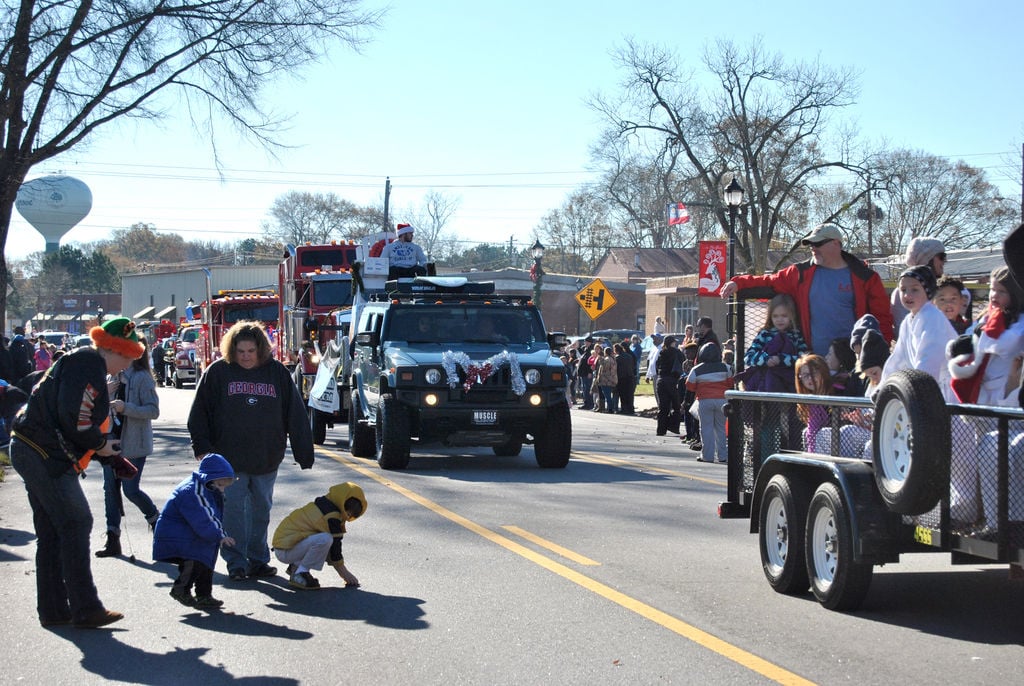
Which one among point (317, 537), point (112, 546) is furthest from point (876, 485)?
point (112, 546)

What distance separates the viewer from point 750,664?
5887mm

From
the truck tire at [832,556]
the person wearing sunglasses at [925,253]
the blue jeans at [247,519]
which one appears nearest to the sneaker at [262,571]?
the blue jeans at [247,519]

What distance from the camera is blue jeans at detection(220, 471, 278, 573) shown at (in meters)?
8.30

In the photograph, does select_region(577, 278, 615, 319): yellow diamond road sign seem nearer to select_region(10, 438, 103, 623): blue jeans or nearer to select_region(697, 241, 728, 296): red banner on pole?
Result: select_region(697, 241, 728, 296): red banner on pole

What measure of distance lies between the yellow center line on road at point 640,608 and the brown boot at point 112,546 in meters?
2.82

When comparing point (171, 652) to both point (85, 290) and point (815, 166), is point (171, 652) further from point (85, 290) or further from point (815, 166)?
point (85, 290)

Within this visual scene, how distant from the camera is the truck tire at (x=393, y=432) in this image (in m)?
15.1

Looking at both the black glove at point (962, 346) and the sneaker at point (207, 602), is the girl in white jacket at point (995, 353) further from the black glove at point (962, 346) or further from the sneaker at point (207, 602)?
the sneaker at point (207, 602)

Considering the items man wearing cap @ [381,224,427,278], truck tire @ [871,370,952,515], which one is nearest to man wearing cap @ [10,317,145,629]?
truck tire @ [871,370,952,515]

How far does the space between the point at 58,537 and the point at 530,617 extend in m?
2.67

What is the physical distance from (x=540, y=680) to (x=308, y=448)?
3251 millimetres

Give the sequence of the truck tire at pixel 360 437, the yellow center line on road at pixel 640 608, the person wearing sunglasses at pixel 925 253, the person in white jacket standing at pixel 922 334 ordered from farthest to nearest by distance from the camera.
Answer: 1. the truck tire at pixel 360 437
2. the person wearing sunglasses at pixel 925 253
3. the person in white jacket standing at pixel 922 334
4. the yellow center line on road at pixel 640 608

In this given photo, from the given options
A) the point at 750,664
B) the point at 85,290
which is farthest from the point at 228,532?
the point at 85,290

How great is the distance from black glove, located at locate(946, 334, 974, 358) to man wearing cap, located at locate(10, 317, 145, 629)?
15.5 feet
